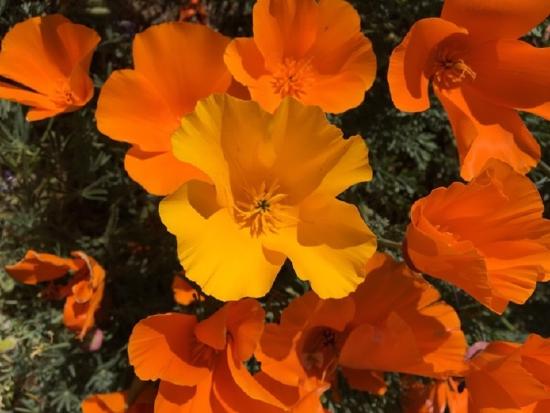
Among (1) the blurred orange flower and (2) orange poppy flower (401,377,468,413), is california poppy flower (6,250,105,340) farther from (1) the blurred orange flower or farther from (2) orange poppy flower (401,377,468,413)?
(2) orange poppy flower (401,377,468,413)

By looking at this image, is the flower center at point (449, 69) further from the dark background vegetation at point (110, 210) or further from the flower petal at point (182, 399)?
the flower petal at point (182, 399)

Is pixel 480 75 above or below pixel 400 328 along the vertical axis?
above

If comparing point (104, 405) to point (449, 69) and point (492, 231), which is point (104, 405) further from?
point (449, 69)

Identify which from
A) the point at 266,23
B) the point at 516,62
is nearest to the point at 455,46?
the point at 516,62

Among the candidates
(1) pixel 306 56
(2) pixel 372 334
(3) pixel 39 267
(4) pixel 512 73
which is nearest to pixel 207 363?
(2) pixel 372 334

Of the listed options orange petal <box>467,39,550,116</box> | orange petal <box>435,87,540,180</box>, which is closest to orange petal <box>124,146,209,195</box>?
orange petal <box>435,87,540,180</box>

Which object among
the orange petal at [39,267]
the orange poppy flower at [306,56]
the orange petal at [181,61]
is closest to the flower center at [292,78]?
the orange poppy flower at [306,56]

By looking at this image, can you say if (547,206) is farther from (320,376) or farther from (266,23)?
(266,23)
